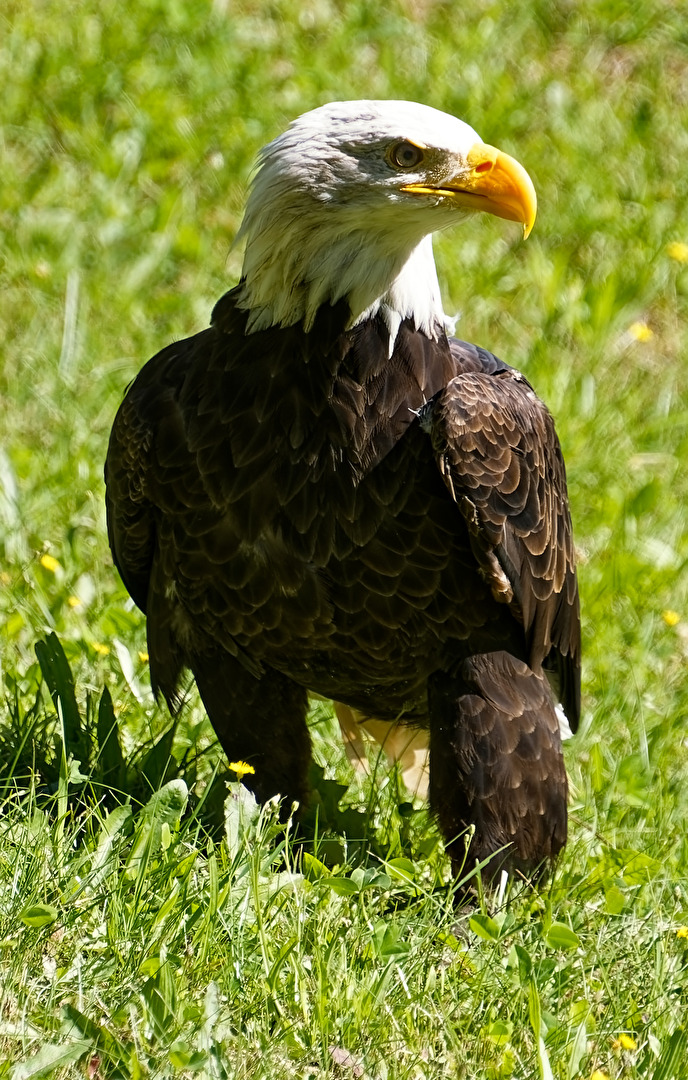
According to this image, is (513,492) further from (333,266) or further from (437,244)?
(437,244)

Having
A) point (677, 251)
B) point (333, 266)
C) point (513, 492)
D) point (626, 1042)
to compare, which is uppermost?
point (333, 266)

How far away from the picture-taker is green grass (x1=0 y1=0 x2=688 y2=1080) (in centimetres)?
363

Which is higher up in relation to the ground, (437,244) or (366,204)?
(366,204)

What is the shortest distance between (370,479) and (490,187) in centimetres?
89

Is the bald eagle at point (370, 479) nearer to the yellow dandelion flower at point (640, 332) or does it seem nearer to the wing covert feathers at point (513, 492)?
the wing covert feathers at point (513, 492)

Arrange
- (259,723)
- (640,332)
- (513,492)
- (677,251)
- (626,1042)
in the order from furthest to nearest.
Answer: (677,251)
(640,332)
(259,723)
(513,492)
(626,1042)

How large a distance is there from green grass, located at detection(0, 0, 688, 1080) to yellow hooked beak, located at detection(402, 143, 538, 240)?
0.97 m

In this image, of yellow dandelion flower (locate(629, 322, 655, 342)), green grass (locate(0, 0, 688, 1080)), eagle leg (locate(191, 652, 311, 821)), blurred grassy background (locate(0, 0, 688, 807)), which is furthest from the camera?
yellow dandelion flower (locate(629, 322, 655, 342))

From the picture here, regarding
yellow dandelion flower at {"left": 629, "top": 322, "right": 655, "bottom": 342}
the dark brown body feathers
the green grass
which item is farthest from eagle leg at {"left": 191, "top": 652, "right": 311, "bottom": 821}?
yellow dandelion flower at {"left": 629, "top": 322, "right": 655, "bottom": 342}

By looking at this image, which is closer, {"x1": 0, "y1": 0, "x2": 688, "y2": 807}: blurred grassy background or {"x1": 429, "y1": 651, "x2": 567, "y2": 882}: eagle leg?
{"x1": 429, "y1": 651, "x2": 567, "y2": 882}: eagle leg

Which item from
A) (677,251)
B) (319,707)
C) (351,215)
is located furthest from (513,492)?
(677,251)

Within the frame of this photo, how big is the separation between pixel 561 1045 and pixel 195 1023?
35.4 inches

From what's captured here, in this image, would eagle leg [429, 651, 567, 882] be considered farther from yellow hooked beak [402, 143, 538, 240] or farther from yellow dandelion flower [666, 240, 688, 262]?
yellow dandelion flower [666, 240, 688, 262]

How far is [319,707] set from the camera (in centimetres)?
599
